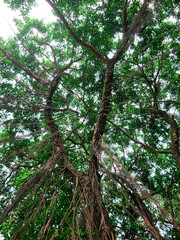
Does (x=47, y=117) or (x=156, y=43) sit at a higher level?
(x=156, y=43)

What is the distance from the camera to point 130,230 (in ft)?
8.95

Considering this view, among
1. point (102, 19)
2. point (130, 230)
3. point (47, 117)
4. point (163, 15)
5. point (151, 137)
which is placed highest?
point (163, 15)

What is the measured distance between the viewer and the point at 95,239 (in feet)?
4.73

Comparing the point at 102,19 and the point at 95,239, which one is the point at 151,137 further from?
the point at 102,19

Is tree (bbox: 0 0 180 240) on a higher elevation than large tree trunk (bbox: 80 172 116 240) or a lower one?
higher

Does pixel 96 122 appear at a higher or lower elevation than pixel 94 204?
higher

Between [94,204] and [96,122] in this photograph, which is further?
[96,122]

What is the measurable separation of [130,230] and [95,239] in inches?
69.7

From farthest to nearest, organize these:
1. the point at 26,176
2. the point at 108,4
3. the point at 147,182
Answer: the point at 147,182
the point at 108,4
the point at 26,176

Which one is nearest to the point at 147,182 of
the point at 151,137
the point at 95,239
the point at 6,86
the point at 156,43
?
the point at 151,137

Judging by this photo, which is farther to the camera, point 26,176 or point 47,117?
point 47,117

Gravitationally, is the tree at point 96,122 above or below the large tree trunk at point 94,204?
above

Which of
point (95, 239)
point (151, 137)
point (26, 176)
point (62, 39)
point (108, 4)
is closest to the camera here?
point (95, 239)

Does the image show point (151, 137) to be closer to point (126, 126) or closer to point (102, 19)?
point (126, 126)
